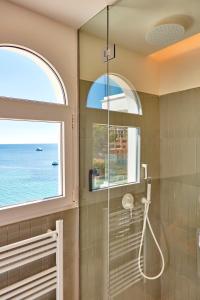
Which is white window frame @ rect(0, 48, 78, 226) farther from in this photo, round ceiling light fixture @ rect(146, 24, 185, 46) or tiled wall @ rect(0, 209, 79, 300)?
round ceiling light fixture @ rect(146, 24, 185, 46)

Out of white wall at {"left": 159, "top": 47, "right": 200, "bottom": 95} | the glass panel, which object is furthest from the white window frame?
white wall at {"left": 159, "top": 47, "right": 200, "bottom": 95}

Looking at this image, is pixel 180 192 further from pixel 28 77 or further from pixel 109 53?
pixel 28 77

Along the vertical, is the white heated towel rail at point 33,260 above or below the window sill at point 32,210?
below

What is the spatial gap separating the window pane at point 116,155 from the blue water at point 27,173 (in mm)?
324

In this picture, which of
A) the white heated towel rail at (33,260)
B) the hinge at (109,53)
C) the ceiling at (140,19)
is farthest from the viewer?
the hinge at (109,53)

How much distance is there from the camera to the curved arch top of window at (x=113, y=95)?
1.76 meters

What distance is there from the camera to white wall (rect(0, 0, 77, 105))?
1407 mm

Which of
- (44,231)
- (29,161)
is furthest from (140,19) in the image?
(44,231)

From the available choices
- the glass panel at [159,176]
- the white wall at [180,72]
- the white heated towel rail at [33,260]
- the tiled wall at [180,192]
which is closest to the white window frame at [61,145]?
the white heated towel rail at [33,260]

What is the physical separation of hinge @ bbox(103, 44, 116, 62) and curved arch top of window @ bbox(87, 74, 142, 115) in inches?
5.2


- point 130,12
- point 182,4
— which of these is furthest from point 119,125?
point 182,4

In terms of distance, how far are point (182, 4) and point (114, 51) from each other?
0.55 metres

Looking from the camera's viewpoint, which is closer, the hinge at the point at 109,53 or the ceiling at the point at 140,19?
the ceiling at the point at 140,19

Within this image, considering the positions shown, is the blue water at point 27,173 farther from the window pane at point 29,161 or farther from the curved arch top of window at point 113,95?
the curved arch top of window at point 113,95
